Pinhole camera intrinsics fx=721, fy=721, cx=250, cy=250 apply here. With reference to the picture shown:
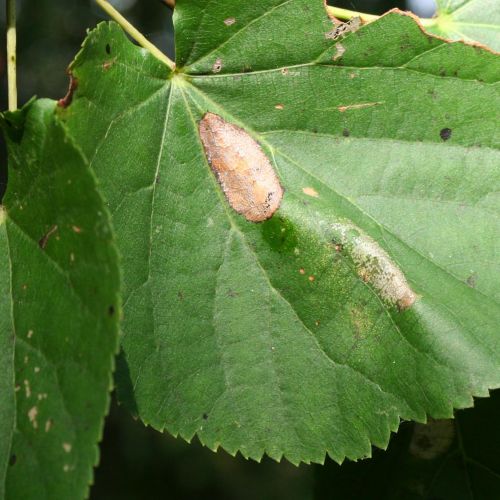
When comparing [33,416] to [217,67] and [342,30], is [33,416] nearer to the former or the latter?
[217,67]

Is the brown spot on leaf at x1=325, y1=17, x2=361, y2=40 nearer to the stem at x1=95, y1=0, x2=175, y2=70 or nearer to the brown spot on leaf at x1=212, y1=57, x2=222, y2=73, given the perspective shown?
the brown spot on leaf at x1=212, y1=57, x2=222, y2=73

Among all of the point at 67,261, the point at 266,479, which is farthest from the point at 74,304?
the point at 266,479

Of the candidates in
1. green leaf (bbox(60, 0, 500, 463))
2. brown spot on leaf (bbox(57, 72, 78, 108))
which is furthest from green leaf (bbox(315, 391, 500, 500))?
brown spot on leaf (bbox(57, 72, 78, 108))

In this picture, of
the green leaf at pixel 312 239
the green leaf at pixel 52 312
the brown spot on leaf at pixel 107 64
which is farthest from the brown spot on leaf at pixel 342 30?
the green leaf at pixel 52 312

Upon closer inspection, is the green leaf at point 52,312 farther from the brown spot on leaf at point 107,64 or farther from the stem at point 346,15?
the stem at point 346,15

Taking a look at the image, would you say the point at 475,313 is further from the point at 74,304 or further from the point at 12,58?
the point at 12,58
